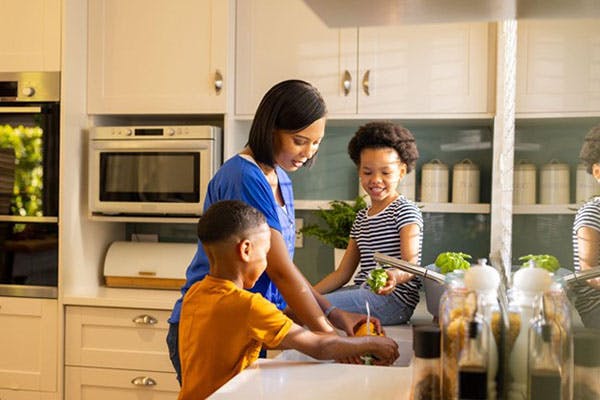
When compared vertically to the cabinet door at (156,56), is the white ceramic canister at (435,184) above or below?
below

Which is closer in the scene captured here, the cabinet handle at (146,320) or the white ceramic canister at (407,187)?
the cabinet handle at (146,320)

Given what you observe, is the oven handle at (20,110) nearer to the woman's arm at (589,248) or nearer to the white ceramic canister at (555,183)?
the white ceramic canister at (555,183)

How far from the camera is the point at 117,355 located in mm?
2910

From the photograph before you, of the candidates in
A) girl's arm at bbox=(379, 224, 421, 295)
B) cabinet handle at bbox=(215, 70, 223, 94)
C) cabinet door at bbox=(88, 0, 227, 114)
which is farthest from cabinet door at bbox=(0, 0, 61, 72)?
girl's arm at bbox=(379, 224, 421, 295)

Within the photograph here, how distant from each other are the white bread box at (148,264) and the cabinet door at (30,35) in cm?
78

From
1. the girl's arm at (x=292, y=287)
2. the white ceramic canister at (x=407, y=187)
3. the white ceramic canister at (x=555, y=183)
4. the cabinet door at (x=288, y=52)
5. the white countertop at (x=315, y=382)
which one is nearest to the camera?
the white ceramic canister at (x=555, y=183)

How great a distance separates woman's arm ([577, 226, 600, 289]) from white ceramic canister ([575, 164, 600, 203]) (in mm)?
28

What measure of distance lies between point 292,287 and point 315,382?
15.3 inches

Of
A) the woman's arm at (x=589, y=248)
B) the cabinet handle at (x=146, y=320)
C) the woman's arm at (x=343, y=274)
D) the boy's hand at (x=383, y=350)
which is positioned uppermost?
the woman's arm at (x=589, y=248)

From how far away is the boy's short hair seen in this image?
1.56m

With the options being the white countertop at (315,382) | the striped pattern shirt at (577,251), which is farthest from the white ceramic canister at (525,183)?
the white countertop at (315,382)

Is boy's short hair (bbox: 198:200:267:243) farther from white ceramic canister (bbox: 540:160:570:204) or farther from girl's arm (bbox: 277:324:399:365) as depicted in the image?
white ceramic canister (bbox: 540:160:570:204)

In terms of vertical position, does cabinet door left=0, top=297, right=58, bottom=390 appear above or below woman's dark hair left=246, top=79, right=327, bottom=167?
below

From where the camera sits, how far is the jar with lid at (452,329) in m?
0.97
